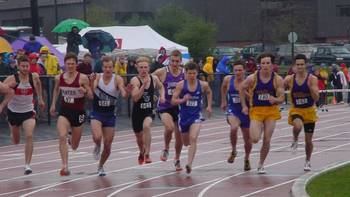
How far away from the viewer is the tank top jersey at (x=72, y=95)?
16.8 meters

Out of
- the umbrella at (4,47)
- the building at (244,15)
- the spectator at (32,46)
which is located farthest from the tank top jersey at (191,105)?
the building at (244,15)

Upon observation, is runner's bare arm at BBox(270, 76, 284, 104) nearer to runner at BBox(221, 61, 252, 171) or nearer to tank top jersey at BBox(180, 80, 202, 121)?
runner at BBox(221, 61, 252, 171)

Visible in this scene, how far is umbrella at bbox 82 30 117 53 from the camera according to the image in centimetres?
3288

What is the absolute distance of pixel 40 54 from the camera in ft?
96.6

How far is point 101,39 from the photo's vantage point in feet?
110

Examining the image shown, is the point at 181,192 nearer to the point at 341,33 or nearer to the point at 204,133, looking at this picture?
the point at 204,133

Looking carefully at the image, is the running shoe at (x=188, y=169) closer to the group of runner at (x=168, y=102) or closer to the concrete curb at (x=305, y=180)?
the group of runner at (x=168, y=102)

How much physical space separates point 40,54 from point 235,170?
13318 millimetres

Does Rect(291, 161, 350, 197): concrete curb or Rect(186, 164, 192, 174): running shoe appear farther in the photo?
Rect(186, 164, 192, 174): running shoe

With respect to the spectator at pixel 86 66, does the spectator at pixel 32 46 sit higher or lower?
higher

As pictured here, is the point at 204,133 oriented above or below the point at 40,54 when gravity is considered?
below

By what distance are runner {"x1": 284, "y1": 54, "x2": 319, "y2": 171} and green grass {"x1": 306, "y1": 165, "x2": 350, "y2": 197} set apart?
139 cm

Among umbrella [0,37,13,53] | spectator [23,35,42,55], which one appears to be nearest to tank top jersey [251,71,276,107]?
umbrella [0,37,13,53]

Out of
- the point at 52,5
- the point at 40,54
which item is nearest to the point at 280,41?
the point at 52,5
